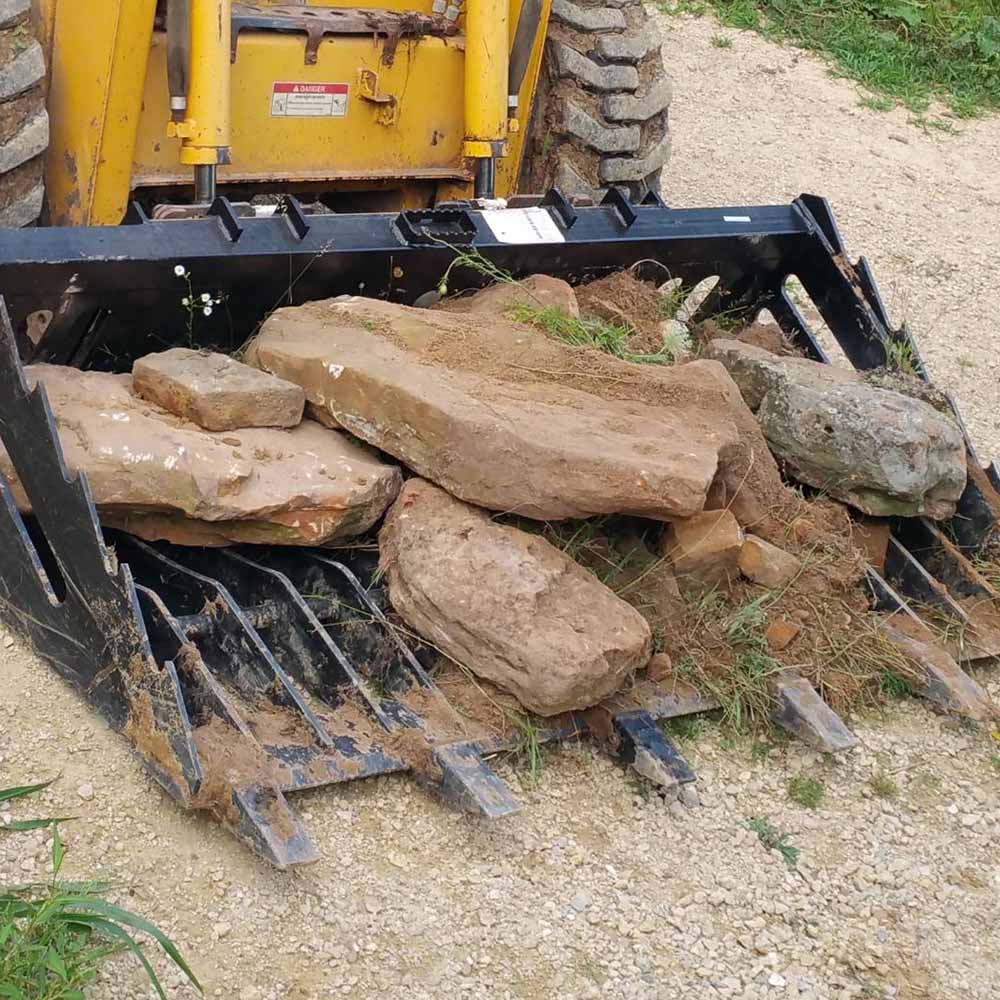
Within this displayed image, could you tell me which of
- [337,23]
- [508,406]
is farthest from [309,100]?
Answer: [508,406]

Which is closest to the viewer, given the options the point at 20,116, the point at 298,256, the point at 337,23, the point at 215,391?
the point at 215,391

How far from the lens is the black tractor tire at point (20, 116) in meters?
3.80

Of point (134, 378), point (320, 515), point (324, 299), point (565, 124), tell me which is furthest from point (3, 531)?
point (565, 124)

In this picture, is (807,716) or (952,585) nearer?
(807,716)

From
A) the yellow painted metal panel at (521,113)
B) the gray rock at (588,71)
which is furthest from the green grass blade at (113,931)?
the gray rock at (588,71)

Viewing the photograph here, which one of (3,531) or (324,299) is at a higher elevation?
(324,299)

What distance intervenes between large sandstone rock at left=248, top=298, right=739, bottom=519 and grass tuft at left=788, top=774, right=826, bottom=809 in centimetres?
64

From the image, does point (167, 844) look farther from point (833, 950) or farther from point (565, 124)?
point (565, 124)

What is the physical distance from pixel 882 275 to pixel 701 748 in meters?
4.28

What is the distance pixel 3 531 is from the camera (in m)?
3.30

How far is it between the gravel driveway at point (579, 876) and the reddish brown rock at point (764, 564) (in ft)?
1.29

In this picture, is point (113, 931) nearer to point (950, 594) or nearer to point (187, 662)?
point (187, 662)

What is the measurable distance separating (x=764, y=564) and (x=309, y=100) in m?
1.90

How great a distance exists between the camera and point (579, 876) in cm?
294
